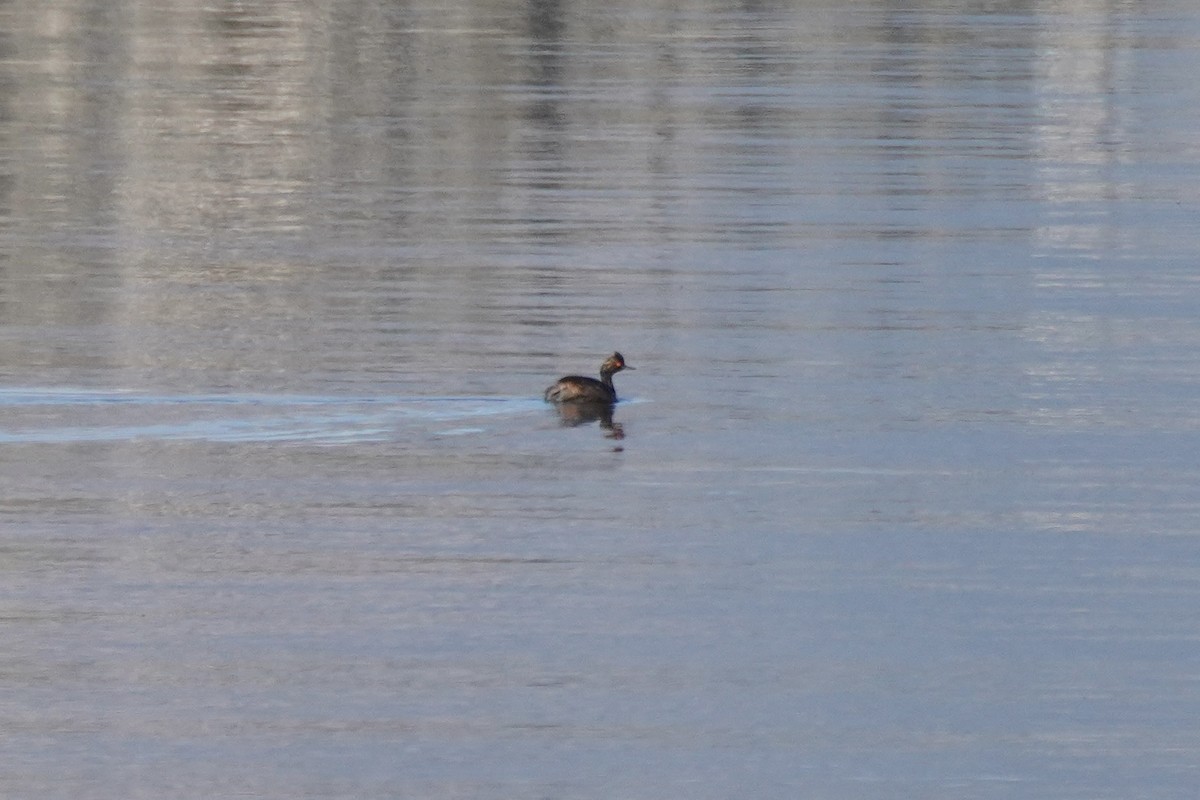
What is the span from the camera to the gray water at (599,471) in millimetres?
10469

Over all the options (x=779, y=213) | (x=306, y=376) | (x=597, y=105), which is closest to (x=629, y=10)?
(x=597, y=105)

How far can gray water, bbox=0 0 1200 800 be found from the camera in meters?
10.5

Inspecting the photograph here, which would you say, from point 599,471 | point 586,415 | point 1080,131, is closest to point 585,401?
point 586,415

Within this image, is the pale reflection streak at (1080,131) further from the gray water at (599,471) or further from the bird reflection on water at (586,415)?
Result: the bird reflection on water at (586,415)

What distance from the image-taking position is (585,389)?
53.8 ft

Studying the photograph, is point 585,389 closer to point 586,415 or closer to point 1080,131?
point 586,415

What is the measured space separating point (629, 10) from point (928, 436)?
46.7 metres

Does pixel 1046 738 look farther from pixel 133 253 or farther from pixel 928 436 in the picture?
pixel 133 253

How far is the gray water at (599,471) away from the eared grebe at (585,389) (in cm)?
19

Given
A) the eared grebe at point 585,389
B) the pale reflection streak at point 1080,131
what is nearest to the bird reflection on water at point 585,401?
the eared grebe at point 585,389

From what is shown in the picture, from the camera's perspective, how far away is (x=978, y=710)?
10812 millimetres

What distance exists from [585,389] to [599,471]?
130cm

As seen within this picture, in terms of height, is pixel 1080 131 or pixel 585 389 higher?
pixel 1080 131


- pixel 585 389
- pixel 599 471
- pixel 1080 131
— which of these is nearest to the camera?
pixel 599 471
